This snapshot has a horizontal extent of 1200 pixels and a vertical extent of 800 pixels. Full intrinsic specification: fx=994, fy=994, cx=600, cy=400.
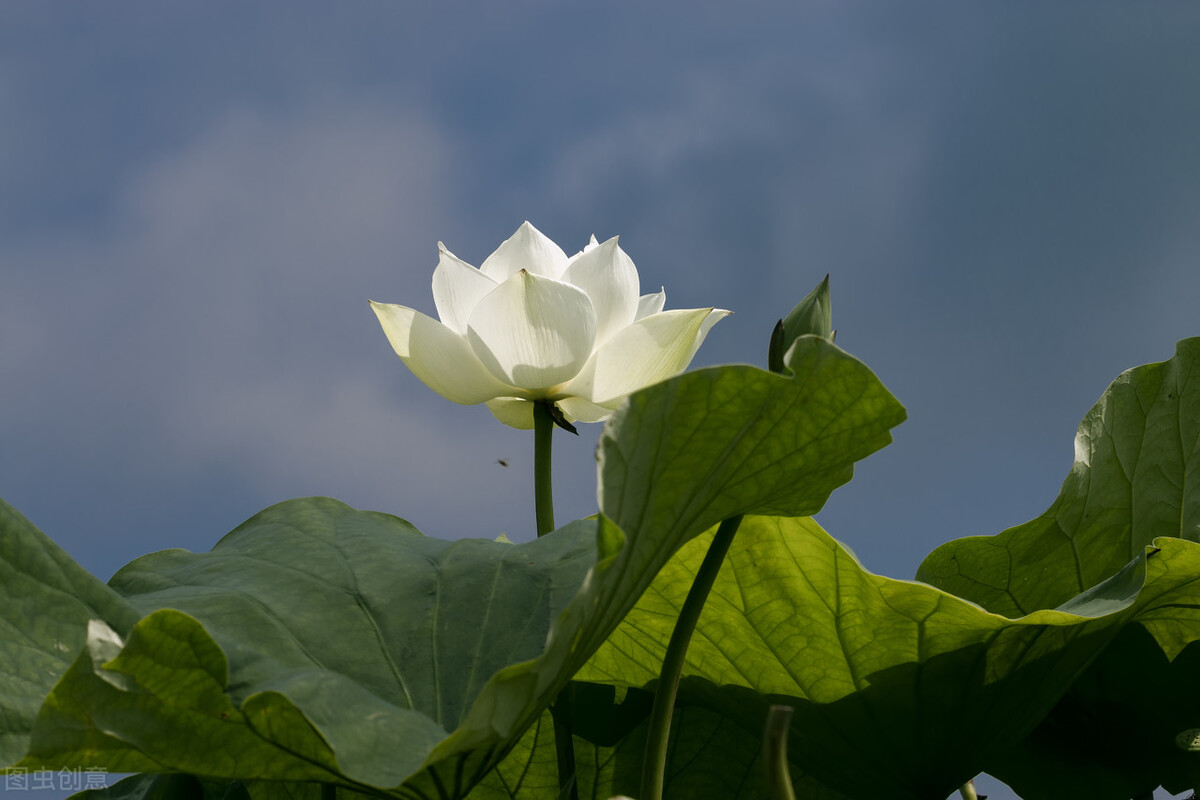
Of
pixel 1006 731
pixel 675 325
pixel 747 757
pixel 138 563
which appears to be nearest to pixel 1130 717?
pixel 1006 731

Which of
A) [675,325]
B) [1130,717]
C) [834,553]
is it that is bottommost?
[1130,717]

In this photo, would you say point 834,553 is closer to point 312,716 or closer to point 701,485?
point 701,485

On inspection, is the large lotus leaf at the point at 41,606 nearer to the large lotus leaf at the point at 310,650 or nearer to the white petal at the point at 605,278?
the large lotus leaf at the point at 310,650

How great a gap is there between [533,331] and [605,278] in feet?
0.22

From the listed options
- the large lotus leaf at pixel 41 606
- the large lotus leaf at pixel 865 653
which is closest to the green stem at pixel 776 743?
the large lotus leaf at pixel 865 653

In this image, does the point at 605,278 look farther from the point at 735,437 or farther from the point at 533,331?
the point at 735,437

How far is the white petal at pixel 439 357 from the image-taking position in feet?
2.50

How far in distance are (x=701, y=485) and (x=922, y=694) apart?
26 cm

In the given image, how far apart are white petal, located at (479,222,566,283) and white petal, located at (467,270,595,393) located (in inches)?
2.9

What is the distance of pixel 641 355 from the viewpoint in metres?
0.76

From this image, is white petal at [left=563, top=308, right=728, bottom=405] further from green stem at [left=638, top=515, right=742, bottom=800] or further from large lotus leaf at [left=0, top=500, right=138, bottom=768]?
large lotus leaf at [left=0, top=500, right=138, bottom=768]

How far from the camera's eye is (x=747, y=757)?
2.38ft

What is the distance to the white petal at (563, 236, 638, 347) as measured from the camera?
74 centimetres

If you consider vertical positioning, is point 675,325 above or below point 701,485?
above
